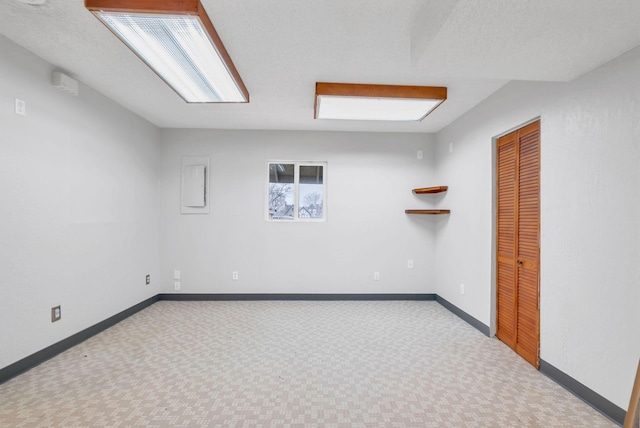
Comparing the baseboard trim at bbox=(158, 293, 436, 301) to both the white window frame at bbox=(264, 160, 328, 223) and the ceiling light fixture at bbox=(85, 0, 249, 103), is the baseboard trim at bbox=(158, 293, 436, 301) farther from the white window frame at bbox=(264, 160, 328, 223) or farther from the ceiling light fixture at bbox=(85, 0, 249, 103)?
the ceiling light fixture at bbox=(85, 0, 249, 103)

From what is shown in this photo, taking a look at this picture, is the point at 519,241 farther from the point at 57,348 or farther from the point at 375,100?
the point at 57,348

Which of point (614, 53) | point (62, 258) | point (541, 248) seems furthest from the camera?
point (62, 258)

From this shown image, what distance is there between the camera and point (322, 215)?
4492mm

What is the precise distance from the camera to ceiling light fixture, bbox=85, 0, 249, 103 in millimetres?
1643

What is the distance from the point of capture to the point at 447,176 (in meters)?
4.08

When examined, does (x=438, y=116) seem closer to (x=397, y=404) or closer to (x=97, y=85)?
(x=397, y=404)

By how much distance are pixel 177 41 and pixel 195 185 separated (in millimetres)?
2609

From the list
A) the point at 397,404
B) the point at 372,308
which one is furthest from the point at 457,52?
the point at 372,308

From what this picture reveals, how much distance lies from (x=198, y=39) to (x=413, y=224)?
360cm

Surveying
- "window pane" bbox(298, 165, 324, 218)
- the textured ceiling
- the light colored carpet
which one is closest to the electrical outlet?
the light colored carpet

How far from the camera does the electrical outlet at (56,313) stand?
257cm

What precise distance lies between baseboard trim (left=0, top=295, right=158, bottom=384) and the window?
7.42 feet

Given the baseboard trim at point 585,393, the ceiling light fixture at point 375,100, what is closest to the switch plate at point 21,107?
the ceiling light fixture at point 375,100

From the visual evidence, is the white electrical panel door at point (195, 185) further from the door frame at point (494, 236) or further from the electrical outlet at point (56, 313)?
the door frame at point (494, 236)
